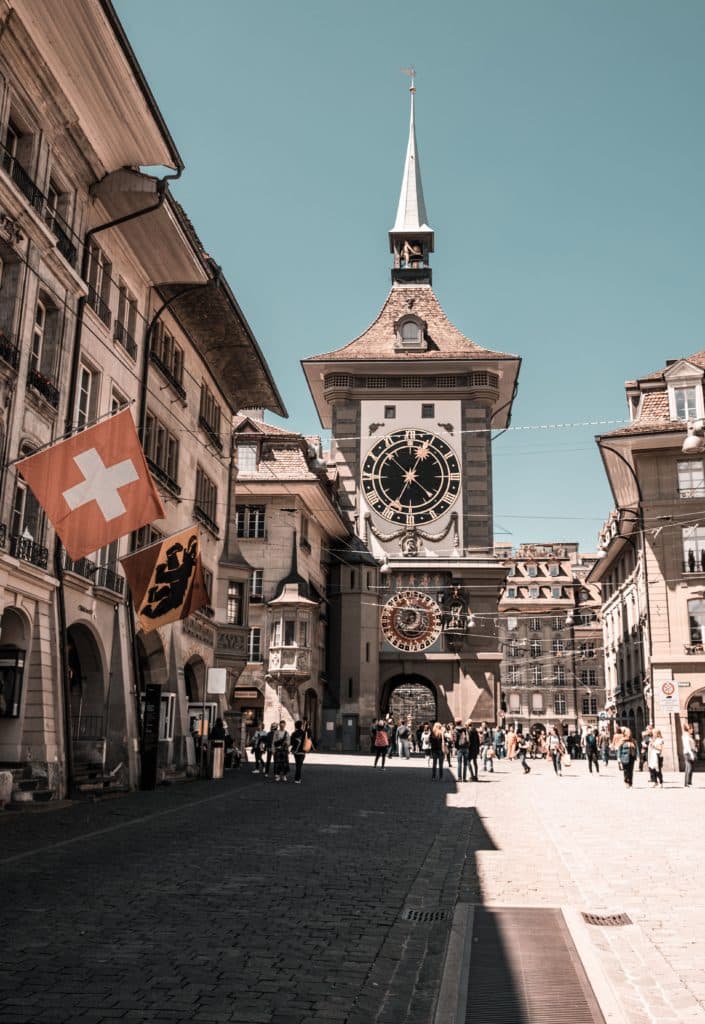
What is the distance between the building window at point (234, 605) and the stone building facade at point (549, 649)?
74775 mm

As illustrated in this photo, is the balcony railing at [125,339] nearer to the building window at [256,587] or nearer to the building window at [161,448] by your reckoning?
the building window at [161,448]

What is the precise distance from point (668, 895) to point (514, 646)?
10199 cm

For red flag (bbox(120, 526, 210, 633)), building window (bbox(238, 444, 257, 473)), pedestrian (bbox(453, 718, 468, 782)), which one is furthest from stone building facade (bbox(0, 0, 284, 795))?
building window (bbox(238, 444, 257, 473))

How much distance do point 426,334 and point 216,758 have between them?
142 feet

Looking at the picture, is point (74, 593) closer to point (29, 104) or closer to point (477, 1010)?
point (29, 104)

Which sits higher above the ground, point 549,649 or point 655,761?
point 549,649

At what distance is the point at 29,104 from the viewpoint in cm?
2006

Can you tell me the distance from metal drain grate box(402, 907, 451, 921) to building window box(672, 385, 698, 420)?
3927cm

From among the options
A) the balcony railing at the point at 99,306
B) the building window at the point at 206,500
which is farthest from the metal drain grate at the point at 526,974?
the building window at the point at 206,500

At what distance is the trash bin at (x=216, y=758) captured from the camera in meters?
29.9

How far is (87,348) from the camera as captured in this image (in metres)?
23.3

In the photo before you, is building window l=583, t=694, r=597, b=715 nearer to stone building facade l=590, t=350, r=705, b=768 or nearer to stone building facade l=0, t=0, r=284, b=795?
stone building facade l=590, t=350, r=705, b=768

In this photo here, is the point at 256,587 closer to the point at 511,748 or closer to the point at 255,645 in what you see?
the point at 255,645

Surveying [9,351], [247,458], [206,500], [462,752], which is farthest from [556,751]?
[9,351]
